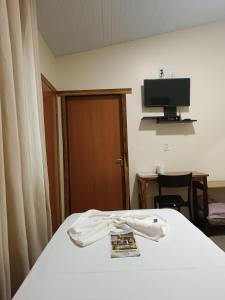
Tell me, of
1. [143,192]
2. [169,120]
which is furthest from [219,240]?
[169,120]

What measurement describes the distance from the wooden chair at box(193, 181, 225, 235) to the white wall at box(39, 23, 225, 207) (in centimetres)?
41

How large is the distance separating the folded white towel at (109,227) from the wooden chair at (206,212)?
5.51 ft

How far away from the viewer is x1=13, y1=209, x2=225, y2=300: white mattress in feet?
2.81

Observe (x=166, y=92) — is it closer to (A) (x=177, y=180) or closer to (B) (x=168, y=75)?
(B) (x=168, y=75)

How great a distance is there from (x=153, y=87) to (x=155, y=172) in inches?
47.6

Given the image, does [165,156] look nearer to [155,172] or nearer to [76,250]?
[155,172]

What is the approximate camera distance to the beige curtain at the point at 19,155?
4.11 ft

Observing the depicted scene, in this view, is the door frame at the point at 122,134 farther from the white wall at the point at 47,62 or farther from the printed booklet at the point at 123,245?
the printed booklet at the point at 123,245

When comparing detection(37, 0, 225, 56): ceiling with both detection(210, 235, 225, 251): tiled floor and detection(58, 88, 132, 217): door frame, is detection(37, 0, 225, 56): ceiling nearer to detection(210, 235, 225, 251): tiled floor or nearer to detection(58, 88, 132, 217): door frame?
detection(58, 88, 132, 217): door frame

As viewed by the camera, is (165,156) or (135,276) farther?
(165,156)

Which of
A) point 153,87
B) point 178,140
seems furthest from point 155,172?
point 153,87

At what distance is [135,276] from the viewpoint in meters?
0.96

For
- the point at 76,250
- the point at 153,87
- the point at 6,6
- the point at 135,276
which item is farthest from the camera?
the point at 153,87

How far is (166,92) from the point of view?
137 inches
